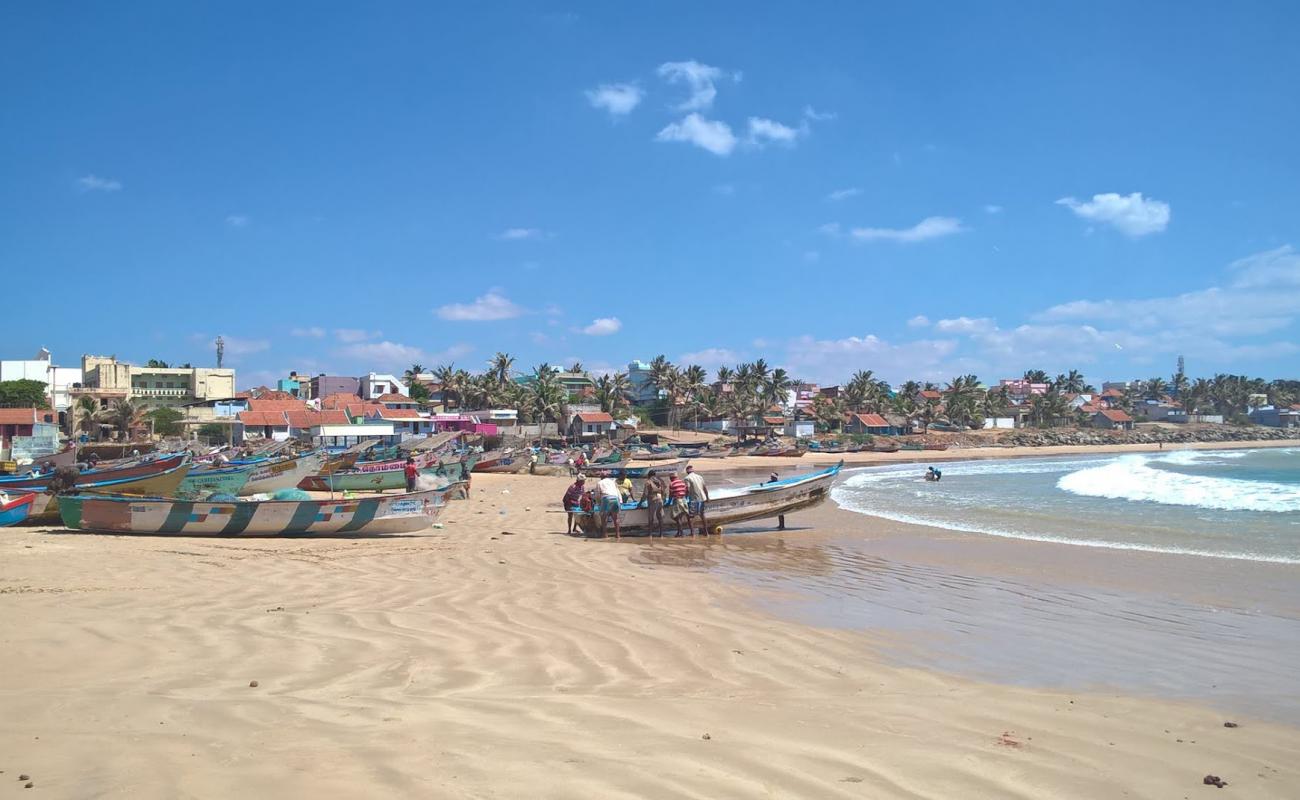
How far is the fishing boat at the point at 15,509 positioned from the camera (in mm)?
16062

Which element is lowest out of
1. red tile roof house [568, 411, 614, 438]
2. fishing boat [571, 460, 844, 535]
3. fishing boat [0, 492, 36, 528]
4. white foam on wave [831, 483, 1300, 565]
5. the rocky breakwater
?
the rocky breakwater

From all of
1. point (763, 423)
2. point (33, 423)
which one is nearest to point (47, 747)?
point (33, 423)

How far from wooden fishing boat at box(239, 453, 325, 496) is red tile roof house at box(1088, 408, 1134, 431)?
120 meters

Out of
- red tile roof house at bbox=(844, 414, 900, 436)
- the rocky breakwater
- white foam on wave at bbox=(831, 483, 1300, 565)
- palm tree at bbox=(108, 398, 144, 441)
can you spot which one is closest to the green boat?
white foam on wave at bbox=(831, 483, 1300, 565)

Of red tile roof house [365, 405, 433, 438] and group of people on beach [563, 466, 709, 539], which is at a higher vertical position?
red tile roof house [365, 405, 433, 438]

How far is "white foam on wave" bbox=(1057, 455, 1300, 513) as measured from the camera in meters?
25.5

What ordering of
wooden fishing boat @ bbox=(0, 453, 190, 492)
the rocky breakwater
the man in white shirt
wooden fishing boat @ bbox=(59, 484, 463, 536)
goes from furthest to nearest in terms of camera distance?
1. the rocky breakwater
2. wooden fishing boat @ bbox=(0, 453, 190, 492)
3. the man in white shirt
4. wooden fishing boat @ bbox=(59, 484, 463, 536)

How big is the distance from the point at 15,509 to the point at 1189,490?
36.8 meters

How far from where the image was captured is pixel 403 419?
6650 cm

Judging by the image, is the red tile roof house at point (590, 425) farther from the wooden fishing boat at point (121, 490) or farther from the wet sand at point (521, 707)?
the wet sand at point (521, 707)

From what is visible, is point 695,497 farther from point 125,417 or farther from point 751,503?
point 125,417

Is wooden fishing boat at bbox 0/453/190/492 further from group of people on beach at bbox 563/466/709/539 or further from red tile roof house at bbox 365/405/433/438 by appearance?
red tile roof house at bbox 365/405/433/438

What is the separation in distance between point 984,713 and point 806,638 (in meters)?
2.67

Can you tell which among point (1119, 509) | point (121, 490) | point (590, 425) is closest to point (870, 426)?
point (590, 425)
